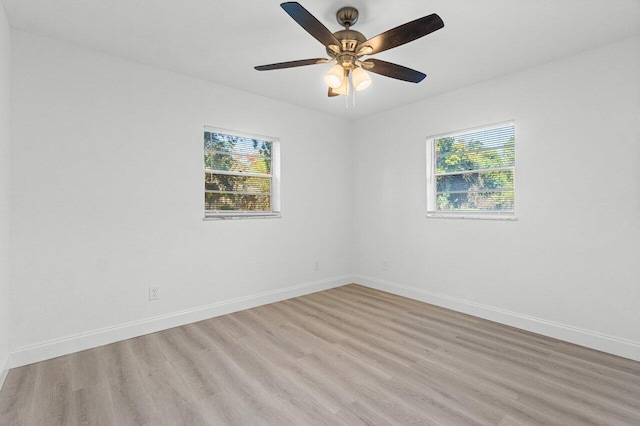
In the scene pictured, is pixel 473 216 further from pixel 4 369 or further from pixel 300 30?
pixel 4 369

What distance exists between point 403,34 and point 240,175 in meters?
2.44

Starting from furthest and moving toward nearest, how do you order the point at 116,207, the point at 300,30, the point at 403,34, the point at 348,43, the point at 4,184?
1. the point at 116,207
2. the point at 300,30
3. the point at 4,184
4. the point at 348,43
5. the point at 403,34

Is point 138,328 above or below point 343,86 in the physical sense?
below

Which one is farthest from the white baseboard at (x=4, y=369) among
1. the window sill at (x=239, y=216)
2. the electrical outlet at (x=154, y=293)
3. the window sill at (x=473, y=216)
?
the window sill at (x=473, y=216)

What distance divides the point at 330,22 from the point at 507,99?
2056mm

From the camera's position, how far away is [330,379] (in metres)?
2.18

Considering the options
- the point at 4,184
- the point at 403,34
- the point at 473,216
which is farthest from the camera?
the point at 473,216

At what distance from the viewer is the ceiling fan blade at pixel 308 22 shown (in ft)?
5.36

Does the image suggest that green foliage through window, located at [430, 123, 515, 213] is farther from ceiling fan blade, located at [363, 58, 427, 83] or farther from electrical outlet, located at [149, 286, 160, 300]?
electrical outlet, located at [149, 286, 160, 300]

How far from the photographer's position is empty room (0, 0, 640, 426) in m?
2.07

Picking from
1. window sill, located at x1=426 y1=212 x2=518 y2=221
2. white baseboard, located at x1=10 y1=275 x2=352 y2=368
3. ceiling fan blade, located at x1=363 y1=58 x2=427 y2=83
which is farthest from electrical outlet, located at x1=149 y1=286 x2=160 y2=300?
window sill, located at x1=426 y1=212 x2=518 y2=221

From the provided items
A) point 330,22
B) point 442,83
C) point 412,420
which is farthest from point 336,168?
point 412,420

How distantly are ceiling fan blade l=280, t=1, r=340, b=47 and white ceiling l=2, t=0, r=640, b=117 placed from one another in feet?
1.01

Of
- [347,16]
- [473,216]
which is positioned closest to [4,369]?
[347,16]
